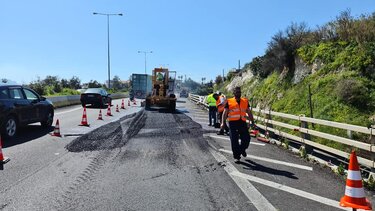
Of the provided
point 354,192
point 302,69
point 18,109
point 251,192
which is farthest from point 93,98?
point 354,192

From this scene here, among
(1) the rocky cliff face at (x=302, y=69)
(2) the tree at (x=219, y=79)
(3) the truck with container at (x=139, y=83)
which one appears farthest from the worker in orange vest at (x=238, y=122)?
(2) the tree at (x=219, y=79)

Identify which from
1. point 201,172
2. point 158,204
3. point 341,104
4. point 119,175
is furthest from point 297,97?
point 158,204

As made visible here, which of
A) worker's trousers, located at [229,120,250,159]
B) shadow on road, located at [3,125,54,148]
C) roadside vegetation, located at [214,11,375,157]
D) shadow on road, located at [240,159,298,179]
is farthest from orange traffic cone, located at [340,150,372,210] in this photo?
shadow on road, located at [3,125,54,148]

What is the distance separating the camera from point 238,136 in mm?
8547

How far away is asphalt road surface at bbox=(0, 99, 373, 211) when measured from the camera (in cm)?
541

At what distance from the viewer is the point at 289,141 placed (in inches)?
427

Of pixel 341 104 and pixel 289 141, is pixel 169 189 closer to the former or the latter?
pixel 289 141

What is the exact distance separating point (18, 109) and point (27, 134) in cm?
91

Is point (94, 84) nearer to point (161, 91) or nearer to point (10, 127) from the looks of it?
point (161, 91)

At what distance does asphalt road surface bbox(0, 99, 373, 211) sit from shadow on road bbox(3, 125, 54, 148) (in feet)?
0.72

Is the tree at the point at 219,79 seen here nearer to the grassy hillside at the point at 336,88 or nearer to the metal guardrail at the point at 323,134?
the grassy hillside at the point at 336,88

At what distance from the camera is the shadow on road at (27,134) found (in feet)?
35.0

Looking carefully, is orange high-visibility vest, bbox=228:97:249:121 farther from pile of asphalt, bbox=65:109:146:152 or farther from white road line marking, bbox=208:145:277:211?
pile of asphalt, bbox=65:109:146:152

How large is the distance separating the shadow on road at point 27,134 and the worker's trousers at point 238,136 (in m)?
5.98
